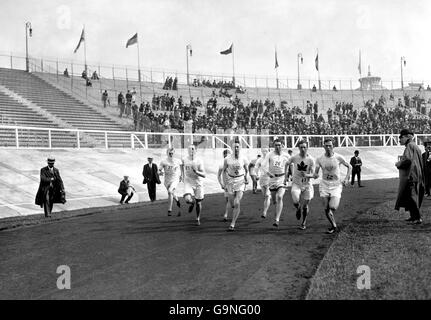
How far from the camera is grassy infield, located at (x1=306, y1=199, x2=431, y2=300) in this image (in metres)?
6.09

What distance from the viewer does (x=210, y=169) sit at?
26.0 meters

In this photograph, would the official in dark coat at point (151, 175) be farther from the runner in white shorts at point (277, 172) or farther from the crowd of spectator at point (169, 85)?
the crowd of spectator at point (169, 85)

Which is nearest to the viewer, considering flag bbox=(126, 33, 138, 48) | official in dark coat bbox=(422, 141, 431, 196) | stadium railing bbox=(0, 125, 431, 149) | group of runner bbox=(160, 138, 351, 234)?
group of runner bbox=(160, 138, 351, 234)

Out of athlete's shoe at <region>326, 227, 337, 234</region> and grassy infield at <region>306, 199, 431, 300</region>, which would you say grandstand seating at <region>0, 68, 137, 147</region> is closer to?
athlete's shoe at <region>326, 227, 337, 234</region>

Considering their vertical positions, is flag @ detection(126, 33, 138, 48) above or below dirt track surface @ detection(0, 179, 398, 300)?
above

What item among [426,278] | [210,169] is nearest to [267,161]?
[426,278]

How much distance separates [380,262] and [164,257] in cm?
347

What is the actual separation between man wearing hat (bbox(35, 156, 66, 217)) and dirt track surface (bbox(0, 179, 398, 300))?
142cm

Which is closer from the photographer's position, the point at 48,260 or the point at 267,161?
the point at 48,260

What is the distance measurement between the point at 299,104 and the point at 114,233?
158ft

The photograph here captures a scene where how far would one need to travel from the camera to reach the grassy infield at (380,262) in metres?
6.09

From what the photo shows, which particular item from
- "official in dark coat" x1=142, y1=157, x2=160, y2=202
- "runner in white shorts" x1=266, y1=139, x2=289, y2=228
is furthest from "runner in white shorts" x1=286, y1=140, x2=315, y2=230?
"official in dark coat" x1=142, y1=157, x2=160, y2=202

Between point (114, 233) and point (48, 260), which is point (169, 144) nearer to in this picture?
point (114, 233)

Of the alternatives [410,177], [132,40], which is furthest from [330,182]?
[132,40]
